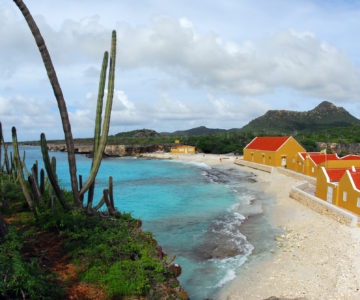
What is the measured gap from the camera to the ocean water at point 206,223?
1201 cm

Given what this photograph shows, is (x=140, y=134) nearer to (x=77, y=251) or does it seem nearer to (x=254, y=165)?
(x=254, y=165)

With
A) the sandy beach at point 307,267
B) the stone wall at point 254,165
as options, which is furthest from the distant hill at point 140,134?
the sandy beach at point 307,267

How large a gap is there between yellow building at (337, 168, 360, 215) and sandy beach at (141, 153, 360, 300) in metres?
1.55

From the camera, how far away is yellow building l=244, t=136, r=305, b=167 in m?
40.5

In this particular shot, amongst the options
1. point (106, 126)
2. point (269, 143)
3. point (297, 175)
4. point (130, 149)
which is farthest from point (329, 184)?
point (130, 149)

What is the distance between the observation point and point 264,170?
42375mm

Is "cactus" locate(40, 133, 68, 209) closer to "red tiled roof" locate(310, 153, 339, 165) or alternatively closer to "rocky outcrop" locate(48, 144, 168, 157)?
"red tiled roof" locate(310, 153, 339, 165)

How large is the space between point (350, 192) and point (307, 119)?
14559cm

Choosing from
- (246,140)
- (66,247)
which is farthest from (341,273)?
(246,140)

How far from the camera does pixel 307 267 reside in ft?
36.8

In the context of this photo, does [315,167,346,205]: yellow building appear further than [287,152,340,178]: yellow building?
No

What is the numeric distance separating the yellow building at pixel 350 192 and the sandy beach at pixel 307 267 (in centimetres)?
155

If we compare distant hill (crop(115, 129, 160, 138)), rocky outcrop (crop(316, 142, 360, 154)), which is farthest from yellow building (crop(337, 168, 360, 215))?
distant hill (crop(115, 129, 160, 138))

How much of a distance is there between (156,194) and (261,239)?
57.1 feet
